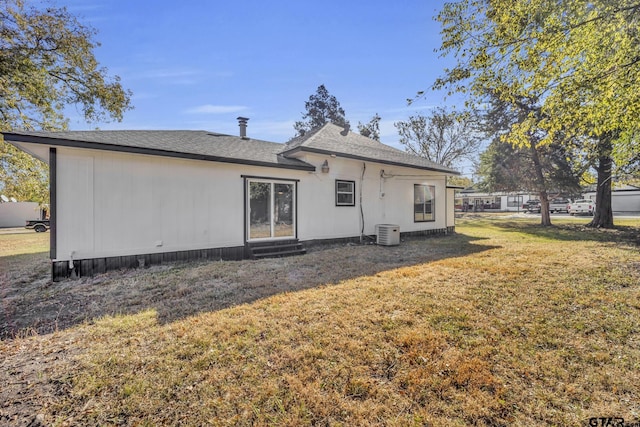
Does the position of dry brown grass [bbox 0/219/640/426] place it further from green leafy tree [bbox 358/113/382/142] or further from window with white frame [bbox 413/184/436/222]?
green leafy tree [bbox 358/113/382/142]

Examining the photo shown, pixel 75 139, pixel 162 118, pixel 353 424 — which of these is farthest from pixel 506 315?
pixel 162 118

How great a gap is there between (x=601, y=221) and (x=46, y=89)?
85.2ft

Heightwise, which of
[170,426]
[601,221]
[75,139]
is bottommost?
[170,426]

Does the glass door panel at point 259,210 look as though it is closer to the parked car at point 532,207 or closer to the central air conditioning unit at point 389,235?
the central air conditioning unit at point 389,235

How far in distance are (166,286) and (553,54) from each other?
8538mm

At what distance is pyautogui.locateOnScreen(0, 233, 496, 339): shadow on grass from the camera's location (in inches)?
154

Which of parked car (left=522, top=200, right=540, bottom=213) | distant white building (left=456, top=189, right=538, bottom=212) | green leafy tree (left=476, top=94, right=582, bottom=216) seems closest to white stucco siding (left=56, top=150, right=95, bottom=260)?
green leafy tree (left=476, top=94, right=582, bottom=216)

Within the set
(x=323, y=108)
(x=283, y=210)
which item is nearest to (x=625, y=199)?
(x=323, y=108)

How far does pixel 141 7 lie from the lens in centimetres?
755

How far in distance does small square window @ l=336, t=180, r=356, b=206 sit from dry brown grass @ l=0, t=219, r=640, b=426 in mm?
4447

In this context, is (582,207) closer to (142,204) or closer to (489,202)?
(489,202)

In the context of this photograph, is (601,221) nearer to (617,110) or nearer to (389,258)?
(617,110)

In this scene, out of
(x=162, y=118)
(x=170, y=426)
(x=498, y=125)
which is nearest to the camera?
(x=170, y=426)

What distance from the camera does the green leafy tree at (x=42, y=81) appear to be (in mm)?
8914
